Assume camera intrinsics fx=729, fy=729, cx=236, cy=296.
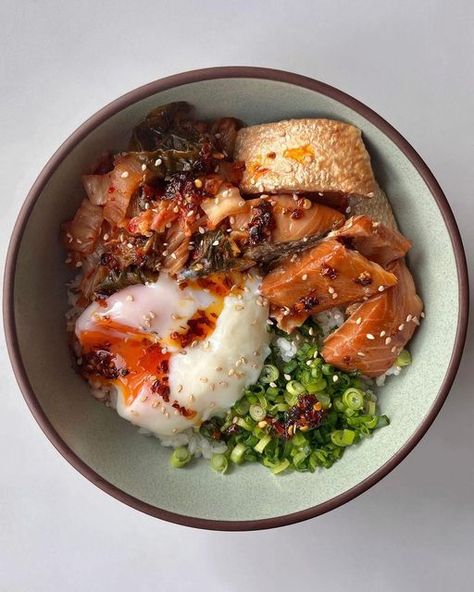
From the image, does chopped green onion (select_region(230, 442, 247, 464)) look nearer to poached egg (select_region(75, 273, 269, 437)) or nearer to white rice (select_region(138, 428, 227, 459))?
white rice (select_region(138, 428, 227, 459))

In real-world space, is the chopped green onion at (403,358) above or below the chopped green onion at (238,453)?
above

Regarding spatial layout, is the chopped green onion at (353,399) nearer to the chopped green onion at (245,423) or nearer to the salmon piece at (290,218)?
the chopped green onion at (245,423)

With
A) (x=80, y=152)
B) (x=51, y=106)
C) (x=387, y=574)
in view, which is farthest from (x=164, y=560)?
(x=51, y=106)

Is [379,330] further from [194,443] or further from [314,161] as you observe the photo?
[194,443]

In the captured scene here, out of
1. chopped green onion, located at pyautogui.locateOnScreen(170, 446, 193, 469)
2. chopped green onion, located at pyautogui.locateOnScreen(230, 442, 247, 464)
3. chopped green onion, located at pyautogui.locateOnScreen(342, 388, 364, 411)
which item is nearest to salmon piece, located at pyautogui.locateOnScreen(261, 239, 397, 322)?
chopped green onion, located at pyautogui.locateOnScreen(342, 388, 364, 411)

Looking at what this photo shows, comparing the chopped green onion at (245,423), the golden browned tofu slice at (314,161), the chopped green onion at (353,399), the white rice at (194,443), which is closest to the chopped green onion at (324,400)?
the chopped green onion at (353,399)
